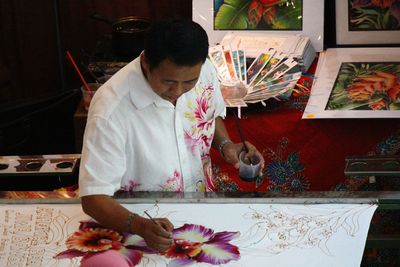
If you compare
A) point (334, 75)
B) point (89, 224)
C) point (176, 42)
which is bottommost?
point (89, 224)

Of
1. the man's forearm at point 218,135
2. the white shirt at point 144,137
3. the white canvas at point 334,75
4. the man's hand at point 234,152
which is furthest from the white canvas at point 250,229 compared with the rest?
the white canvas at point 334,75

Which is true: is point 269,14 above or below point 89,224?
above

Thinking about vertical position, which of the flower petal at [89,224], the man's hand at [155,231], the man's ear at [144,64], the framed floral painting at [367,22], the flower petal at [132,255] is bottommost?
the flower petal at [132,255]

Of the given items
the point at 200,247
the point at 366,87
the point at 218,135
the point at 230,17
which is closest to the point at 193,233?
the point at 200,247

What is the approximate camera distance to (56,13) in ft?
12.6

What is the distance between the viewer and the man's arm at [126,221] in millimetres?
1565

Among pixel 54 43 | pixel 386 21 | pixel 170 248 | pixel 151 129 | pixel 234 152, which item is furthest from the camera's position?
pixel 54 43

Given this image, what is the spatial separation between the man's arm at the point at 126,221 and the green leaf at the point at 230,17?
1.88m

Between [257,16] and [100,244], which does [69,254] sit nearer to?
[100,244]

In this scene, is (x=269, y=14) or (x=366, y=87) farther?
(x=269, y=14)

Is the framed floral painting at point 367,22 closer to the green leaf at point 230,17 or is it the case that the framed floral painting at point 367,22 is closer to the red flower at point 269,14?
the red flower at point 269,14

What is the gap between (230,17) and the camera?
3.37m

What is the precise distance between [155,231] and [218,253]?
0.60ft

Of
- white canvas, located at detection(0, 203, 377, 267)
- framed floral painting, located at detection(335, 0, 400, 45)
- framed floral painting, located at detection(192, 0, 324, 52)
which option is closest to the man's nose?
white canvas, located at detection(0, 203, 377, 267)
